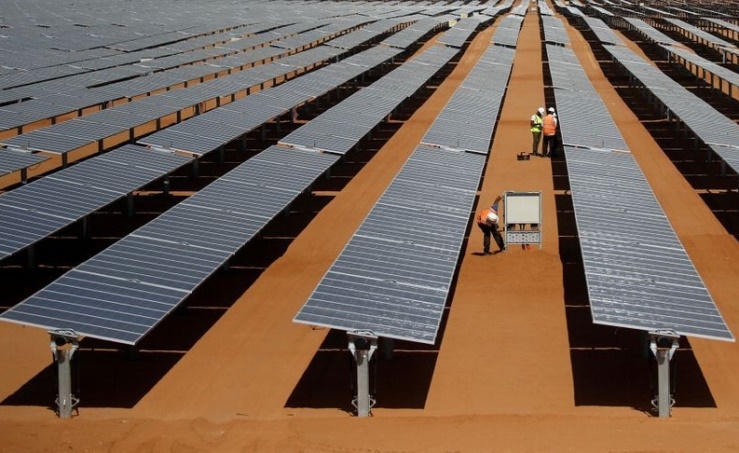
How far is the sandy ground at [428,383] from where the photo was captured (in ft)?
39.6

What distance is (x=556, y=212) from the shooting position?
2323 centimetres

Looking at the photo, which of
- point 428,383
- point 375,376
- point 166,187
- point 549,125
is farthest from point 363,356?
point 549,125

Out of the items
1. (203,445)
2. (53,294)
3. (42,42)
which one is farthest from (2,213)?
(42,42)

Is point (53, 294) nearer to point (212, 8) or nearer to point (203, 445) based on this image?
point (203, 445)

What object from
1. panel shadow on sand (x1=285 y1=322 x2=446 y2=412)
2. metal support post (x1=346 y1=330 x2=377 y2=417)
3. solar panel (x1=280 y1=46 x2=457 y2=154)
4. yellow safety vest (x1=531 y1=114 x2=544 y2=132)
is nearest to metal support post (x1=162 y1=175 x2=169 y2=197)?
solar panel (x1=280 y1=46 x2=457 y2=154)

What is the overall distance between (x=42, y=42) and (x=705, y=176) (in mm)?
37573

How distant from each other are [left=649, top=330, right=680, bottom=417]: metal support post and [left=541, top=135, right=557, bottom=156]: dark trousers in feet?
53.5

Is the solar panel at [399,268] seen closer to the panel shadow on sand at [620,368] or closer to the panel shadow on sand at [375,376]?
the panel shadow on sand at [375,376]

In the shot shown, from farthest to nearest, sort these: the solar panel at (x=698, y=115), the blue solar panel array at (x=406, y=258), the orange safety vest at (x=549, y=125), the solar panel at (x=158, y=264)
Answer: the orange safety vest at (x=549, y=125), the solar panel at (x=698, y=115), the blue solar panel array at (x=406, y=258), the solar panel at (x=158, y=264)

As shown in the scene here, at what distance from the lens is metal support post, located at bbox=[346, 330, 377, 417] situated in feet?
40.9

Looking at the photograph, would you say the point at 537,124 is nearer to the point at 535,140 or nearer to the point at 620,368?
the point at 535,140

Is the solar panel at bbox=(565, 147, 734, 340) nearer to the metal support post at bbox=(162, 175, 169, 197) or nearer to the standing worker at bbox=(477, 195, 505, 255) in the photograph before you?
the standing worker at bbox=(477, 195, 505, 255)

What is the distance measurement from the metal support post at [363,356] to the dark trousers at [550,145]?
17.1 m

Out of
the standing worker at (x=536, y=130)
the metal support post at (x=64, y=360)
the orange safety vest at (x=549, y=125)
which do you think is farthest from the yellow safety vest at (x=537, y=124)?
the metal support post at (x=64, y=360)
